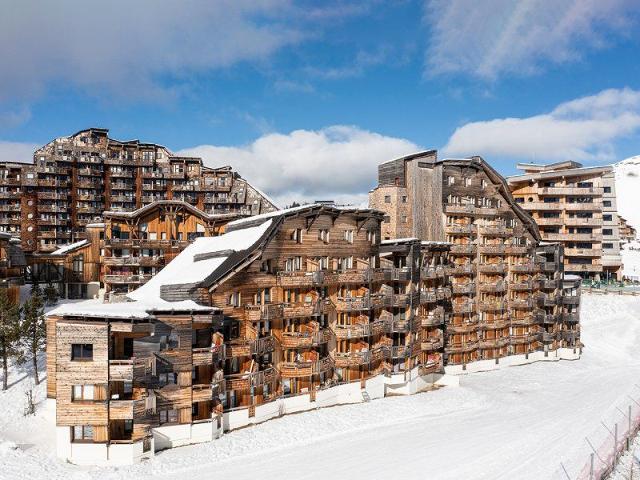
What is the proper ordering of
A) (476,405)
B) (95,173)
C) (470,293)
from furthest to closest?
(95,173) < (470,293) < (476,405)

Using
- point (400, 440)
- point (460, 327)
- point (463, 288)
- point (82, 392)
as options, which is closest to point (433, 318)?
point (460, 327)

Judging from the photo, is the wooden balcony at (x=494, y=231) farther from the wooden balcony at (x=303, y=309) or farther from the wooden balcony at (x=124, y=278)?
the wooden balcony at (x=124, y=278)

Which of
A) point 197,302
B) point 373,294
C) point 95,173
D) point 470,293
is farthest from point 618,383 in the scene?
point 95,173

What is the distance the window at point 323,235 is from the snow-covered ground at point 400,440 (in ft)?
50.6

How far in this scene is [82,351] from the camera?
109 feet

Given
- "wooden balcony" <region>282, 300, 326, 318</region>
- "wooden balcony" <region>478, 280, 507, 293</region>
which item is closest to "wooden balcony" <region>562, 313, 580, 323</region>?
"wooden balcony" <region>478, 280, 507, 293</region>

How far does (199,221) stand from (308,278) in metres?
27.7

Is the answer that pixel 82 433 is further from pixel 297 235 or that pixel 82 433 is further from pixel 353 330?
pixel 353 330

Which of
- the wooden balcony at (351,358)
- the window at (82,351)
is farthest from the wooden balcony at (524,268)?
the window at (82,351)

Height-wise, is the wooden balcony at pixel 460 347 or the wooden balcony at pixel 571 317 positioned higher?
the wooden balcony at pixel 571 317

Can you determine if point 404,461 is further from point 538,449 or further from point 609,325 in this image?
point 609,325

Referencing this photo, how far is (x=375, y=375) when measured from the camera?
4991 centimetres

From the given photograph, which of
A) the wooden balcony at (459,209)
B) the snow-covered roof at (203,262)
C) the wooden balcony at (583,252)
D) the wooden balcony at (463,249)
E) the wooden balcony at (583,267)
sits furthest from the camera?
the wooden balcony at (583,267)

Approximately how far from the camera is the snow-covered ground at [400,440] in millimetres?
32375
